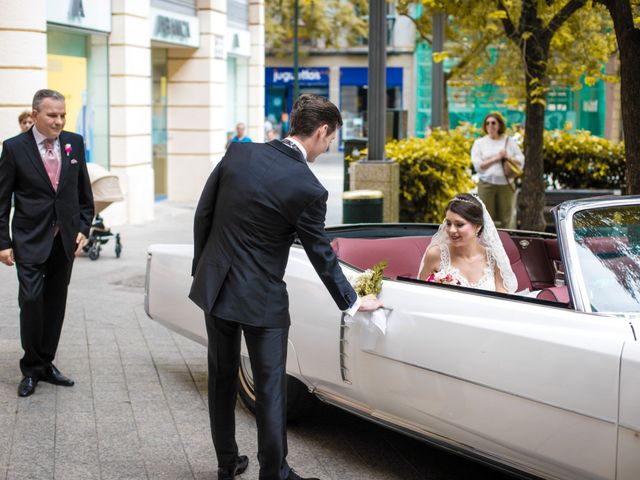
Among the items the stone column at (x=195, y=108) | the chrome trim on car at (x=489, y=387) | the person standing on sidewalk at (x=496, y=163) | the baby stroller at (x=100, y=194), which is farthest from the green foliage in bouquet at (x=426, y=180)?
the chrome trim on car at (x=489, y=387)

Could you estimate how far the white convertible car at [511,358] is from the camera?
4.09 meters

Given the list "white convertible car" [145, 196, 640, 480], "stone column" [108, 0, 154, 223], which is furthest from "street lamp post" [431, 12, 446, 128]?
"white convertible car" [145, 196, 640, 480]

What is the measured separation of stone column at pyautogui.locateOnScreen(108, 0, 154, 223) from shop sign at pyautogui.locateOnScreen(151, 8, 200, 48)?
142cm

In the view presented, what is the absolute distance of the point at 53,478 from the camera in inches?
202

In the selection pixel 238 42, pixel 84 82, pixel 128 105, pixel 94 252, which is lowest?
pixel 94 252

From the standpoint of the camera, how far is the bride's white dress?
5.88 metres

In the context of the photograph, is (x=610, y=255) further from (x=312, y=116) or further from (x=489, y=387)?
(x=312, y=116)

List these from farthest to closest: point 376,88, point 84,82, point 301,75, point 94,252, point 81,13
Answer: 1. point 301,75
2. point 84,82
3. point 81,13
4. point 376,88
5. point 94,252

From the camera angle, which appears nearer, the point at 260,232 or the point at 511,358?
the point at 511,358

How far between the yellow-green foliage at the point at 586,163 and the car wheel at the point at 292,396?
12210 mm

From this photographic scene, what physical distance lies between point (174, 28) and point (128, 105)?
11.7 feet

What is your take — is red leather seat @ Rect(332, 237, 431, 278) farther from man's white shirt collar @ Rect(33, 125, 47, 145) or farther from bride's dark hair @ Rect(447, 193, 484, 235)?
man's white shirt collar @ Rect(33, 125, 47, 145)

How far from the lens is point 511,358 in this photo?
439 centimetres

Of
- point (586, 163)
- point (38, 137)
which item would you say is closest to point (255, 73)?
point (586, 163)
